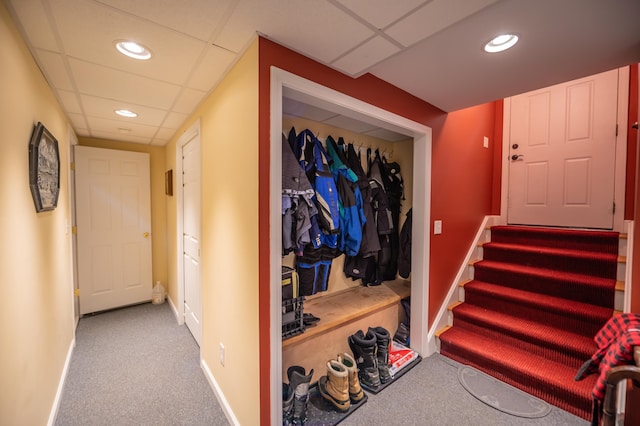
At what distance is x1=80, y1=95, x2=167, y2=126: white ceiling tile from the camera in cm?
202

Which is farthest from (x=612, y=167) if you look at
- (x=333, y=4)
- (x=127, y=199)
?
(x=127, y=199)

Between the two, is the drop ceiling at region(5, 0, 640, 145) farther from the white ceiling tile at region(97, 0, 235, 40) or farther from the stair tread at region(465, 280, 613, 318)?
the stair tread at region(465, 280, 613, 318)

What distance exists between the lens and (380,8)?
3.53ft

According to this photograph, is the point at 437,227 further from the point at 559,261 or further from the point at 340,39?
the point at 340,39

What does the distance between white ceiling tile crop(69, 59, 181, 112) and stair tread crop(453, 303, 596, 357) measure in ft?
10.1

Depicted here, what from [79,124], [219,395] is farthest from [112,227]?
[219,395]

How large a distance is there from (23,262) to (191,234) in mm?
1300

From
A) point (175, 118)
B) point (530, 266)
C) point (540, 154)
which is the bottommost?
point (530, 266)

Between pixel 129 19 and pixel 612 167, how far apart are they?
3965 millimetres

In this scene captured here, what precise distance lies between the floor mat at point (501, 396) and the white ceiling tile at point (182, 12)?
2.71m

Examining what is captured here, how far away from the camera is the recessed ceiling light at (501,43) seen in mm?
1317

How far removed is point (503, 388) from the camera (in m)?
1.91

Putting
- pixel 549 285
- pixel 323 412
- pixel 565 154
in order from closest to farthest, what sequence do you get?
pixel 323 412 → pixel 549 285 → pixel 565 154

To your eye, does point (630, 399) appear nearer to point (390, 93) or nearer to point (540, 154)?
point (390, 93)
